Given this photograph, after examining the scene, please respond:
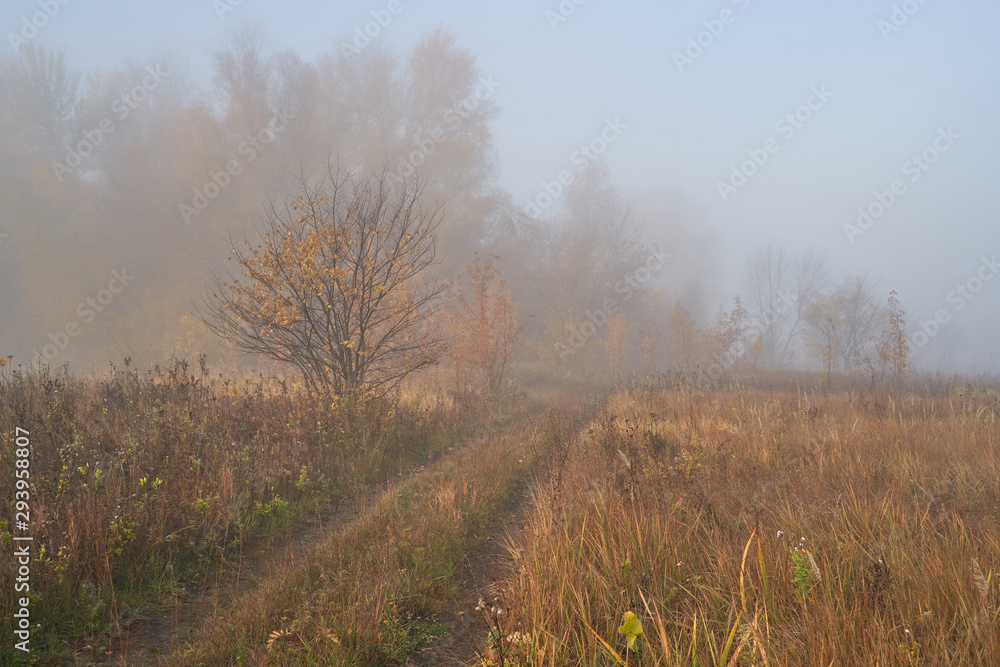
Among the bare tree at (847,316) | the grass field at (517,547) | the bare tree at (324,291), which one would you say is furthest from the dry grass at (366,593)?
the bare tree at (847,316)

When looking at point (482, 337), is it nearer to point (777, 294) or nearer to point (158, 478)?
point (158, 478)

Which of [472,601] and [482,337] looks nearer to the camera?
[472,601]

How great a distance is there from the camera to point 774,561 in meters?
2.67

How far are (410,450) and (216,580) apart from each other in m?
4.64

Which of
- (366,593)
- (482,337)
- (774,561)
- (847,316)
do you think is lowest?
(366,593)

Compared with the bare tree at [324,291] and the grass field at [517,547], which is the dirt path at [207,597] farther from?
the bare tree at [324,291]

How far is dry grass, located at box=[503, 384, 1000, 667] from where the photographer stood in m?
2.03

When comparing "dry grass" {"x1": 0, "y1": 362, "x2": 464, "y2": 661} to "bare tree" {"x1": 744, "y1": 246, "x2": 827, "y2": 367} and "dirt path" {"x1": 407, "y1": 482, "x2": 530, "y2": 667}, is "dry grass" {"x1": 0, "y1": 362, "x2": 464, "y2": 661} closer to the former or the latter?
"dirt path" {"x1": 407, "y1": 482, "x2": 530, "y2": 667}

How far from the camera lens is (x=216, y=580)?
3.97 m

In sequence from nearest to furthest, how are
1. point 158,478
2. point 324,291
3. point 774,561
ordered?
point 774,561
point 158,478
point 324,291

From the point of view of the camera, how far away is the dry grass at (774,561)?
6.66 ft

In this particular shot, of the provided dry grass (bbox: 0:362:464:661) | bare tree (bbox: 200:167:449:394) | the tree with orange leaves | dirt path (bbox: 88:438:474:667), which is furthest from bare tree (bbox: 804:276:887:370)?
dirt path (bbox: 88:438:474:667)

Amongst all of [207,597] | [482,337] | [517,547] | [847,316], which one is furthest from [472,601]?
[847,316]

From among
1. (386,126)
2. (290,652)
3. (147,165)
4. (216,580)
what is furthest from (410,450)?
(147,165)
